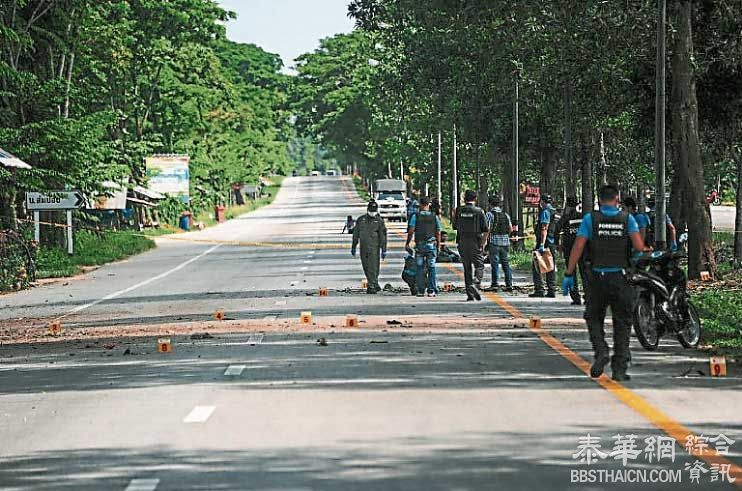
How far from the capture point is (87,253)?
48.9 meters

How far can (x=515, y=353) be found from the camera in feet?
55.1

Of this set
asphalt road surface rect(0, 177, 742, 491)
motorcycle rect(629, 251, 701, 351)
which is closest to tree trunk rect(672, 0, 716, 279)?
asphalt road surface rect(0, 177, 742, 491)

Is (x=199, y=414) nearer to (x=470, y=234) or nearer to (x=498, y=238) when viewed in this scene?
(x=470, y=234)

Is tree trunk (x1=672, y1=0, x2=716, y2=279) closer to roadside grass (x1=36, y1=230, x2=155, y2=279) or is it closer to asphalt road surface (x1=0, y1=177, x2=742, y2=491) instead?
asphalt road surface (x1=0, y1=177, x2=742, y2=491)

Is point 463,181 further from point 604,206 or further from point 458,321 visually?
point 604,206

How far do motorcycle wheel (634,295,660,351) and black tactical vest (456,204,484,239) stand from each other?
9.21m

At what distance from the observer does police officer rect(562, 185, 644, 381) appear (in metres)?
14.0

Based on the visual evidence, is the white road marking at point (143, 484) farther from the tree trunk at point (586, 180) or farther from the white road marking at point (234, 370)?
the tree trunk at point (586, 180)

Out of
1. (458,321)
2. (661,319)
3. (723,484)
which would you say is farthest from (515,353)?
(723,484)

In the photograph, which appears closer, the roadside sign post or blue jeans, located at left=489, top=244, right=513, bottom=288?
blue jeans, located at left=489, top=244, right=513, bottom=288

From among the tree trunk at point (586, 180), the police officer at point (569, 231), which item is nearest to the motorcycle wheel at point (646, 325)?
the police officer at point (569, 231)

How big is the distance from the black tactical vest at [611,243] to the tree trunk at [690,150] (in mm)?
15431

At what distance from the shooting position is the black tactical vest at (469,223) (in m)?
26.3

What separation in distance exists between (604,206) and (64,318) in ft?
43.4
